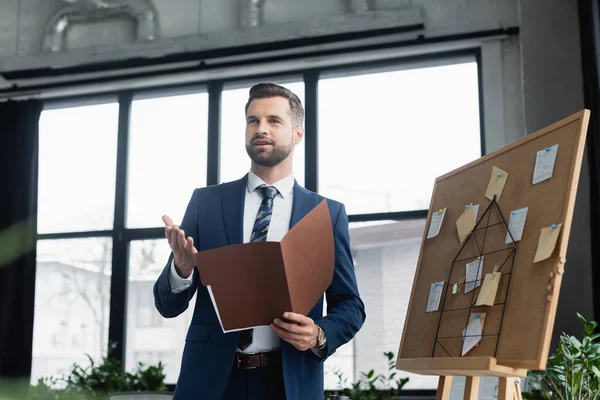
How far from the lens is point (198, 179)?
4.98 metres

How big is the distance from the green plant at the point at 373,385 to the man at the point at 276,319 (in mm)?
2253

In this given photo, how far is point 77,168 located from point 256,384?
390 cm

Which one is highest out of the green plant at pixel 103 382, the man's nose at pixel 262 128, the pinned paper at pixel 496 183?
the man's nose at pixel 262 128

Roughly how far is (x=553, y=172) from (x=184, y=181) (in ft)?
11.8

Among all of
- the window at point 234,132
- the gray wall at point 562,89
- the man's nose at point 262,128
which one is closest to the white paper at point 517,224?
the man's nose at point 262,128

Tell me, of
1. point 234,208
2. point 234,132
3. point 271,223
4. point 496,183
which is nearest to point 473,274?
point 496,183

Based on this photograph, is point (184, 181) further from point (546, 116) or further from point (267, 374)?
point (267, 374)

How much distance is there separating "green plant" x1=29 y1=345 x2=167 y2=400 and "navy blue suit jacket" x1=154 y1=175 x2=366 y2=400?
277 centimetres

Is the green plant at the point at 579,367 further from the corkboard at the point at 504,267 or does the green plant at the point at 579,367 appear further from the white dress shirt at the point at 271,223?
the white dress shirt at the point at 271,223

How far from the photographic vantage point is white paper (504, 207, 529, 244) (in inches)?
69.4

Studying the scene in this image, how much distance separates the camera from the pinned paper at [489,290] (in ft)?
5.79

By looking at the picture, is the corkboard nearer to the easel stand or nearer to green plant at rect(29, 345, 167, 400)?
the easel stand

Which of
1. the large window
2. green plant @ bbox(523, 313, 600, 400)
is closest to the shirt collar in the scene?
green plant @ bbox(523, 313, 600, 400)

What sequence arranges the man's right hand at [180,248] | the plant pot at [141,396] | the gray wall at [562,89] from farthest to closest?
1. the gray wall at [562,89]
2. the plant pot at [141,396]
3. the man's right hand at [180,248]
